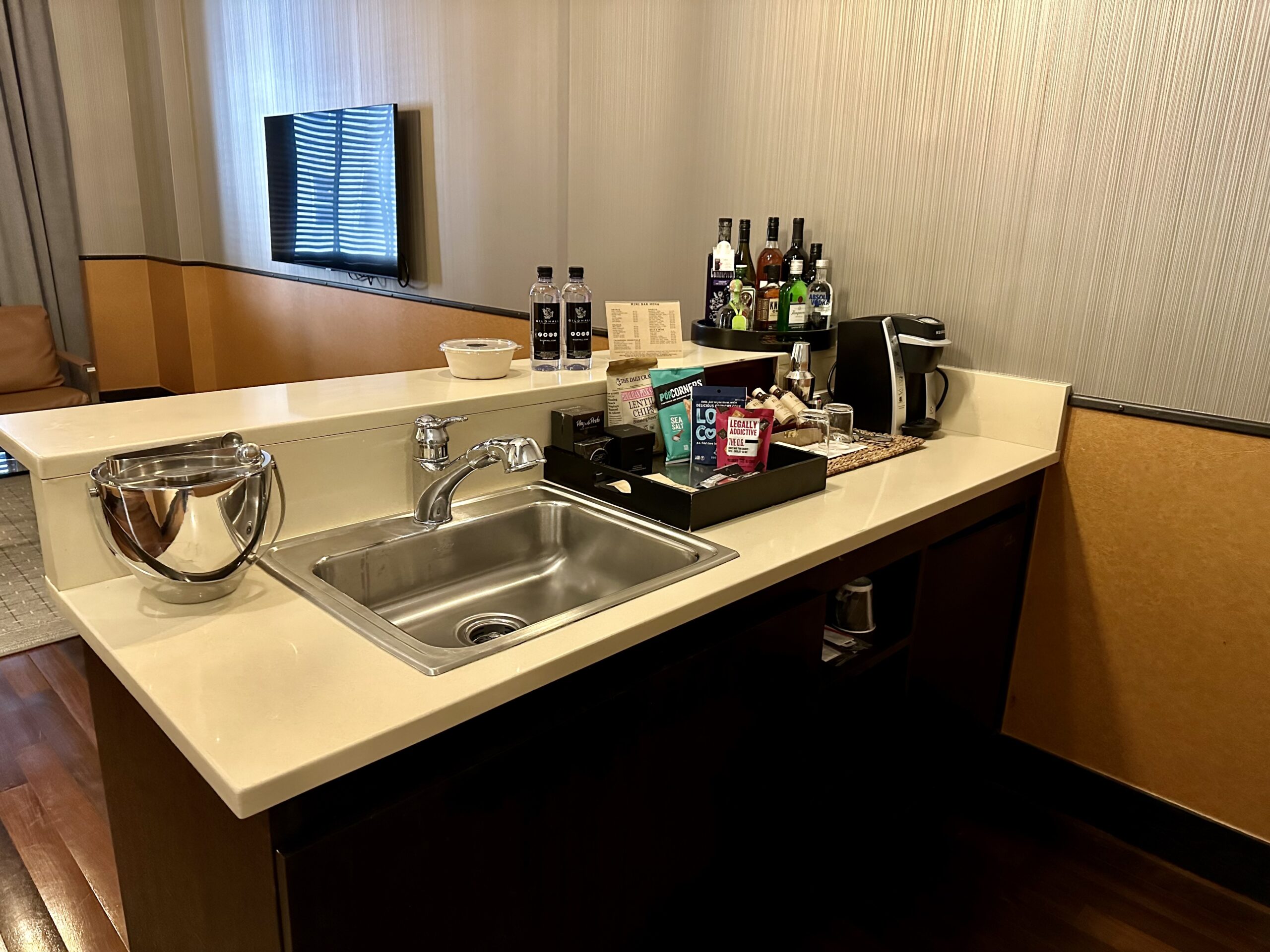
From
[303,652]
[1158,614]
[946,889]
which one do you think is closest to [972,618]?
[1158,614]

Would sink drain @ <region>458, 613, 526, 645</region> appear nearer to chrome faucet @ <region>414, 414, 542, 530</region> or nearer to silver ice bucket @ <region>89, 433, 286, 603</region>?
chrome faucet @ <region>414, 414, 542, 530</region>

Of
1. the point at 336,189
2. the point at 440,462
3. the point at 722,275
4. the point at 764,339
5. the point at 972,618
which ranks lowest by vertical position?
the point at 972,618

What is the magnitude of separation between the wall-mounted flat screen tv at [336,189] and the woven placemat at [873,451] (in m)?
2.51

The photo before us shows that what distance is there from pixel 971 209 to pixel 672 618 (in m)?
1.39

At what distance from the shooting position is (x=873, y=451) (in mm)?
1995

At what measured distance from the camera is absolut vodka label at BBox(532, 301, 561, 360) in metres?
1.85

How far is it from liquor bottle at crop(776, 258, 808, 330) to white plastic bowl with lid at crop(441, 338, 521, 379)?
2.57ft

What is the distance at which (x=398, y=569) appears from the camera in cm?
144

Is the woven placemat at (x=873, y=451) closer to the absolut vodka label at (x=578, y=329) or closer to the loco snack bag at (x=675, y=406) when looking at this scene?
the loco snack bag at (x=675, y=406)

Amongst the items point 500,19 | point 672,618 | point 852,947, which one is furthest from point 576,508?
point 500,19

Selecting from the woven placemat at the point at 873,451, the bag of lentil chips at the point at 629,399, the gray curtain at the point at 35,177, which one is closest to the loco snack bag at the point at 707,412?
the bag of lentil chips at the point at 629,399

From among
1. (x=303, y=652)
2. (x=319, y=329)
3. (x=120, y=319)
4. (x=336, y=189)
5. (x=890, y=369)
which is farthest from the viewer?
(x=120, y=319)

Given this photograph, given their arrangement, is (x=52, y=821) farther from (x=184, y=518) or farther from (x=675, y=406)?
(x=675, y=406)

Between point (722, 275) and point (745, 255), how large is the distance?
0.55 ft
